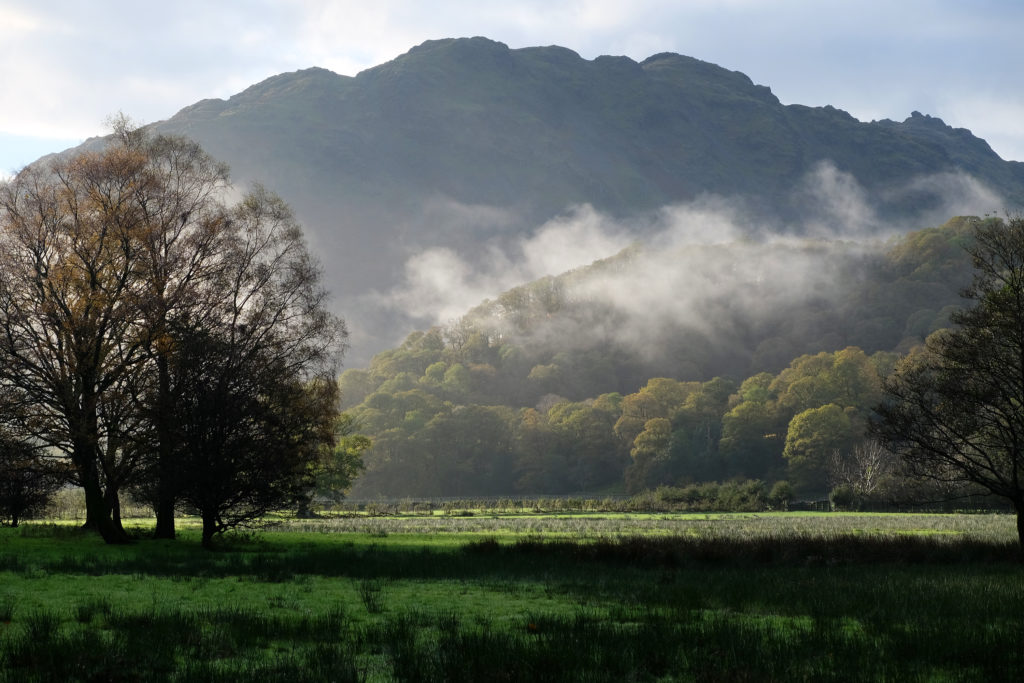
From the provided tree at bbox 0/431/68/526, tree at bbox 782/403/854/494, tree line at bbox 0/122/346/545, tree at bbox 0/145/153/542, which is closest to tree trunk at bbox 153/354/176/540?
tree line at bbox 0/122/346/545

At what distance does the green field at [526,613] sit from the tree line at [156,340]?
13.1ft

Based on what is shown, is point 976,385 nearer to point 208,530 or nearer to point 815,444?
point 208,530

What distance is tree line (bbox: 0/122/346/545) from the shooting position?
3014 centimetres

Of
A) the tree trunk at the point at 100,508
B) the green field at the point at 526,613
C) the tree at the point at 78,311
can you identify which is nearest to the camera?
the green field at the point at 526,613

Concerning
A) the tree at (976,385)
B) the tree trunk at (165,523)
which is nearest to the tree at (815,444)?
the tree at (976,385)

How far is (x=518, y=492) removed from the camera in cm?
17500

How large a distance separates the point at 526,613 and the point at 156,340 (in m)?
22.8

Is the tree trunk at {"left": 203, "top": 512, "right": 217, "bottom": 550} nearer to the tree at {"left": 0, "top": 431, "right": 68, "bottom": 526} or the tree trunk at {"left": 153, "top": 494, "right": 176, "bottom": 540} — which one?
the tree trunk at {"left": 153, "top": 494, "right": 176, "bottom": 540}

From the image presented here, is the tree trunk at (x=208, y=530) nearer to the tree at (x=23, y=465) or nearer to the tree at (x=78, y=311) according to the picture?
the tree at (x=78, y=311)

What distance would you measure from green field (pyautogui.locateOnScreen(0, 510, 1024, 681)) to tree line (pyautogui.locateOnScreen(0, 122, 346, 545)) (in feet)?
13.1

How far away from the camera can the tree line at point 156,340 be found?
3014 centimetres

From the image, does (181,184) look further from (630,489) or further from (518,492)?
(518,492)

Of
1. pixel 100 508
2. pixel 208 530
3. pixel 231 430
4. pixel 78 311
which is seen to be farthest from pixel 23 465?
pixel 231 430

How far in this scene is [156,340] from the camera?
106ft
